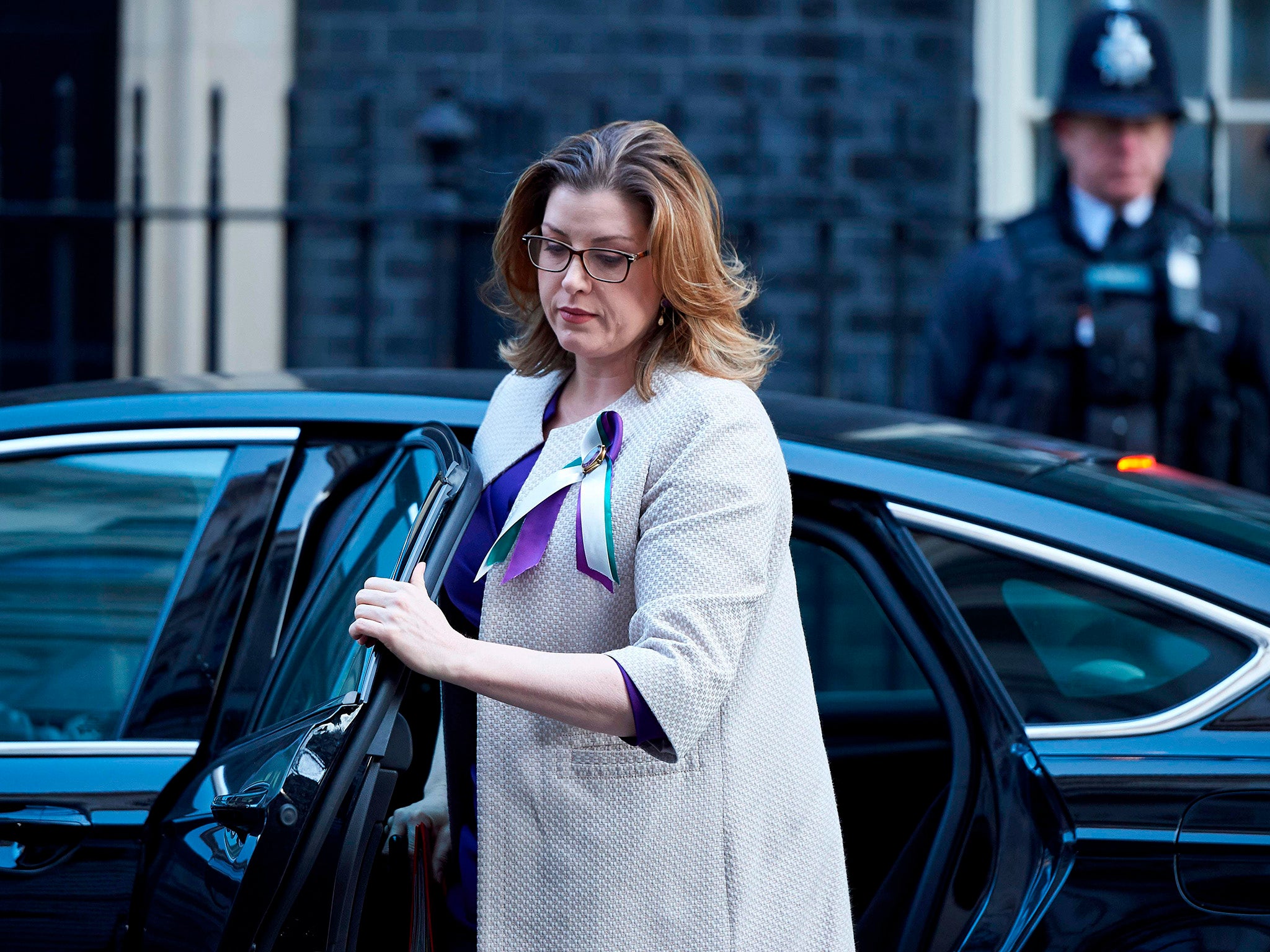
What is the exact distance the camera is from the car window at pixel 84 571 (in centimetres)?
215

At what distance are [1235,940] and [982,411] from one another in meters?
2.19

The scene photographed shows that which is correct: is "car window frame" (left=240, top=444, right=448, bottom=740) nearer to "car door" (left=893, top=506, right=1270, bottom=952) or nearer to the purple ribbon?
the purple ribbon

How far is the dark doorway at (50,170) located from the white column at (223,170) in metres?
0.18

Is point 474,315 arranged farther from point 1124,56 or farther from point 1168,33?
point 1168,33

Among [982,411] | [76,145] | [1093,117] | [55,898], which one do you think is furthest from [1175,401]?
[76,145]

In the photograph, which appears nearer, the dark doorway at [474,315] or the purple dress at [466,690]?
the purple dress at [466,690]

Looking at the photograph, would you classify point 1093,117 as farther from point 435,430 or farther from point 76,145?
point 76,145

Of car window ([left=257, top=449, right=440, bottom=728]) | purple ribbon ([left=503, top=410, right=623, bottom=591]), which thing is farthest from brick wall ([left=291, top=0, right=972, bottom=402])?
purple ribbon ([left=503, top=410, right=623, bottom=591])

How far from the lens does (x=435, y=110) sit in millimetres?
4488

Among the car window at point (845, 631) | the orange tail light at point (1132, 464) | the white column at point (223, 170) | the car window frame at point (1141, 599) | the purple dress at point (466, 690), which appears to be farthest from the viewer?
the white column at point (223, 170)

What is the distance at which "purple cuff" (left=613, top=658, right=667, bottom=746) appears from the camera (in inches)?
58.5

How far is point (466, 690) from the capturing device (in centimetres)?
173

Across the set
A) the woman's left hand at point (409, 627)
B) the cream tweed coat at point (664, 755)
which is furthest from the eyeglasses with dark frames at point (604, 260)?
the woman's left hand at point (409, 627)

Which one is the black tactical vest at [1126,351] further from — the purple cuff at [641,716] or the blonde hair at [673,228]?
the purple cuff at [641,716]
